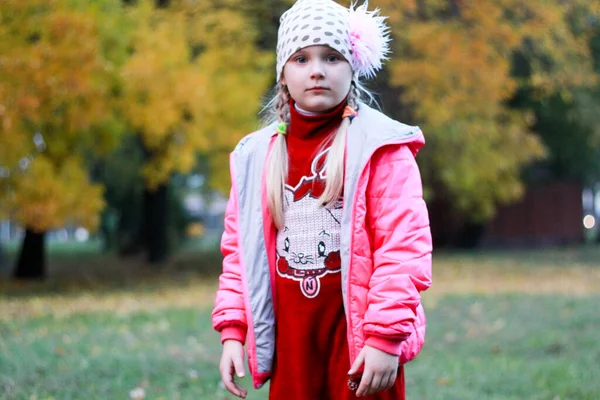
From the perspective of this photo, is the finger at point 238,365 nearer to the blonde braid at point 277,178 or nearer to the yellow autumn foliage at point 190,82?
the blonde braid at point 277,178

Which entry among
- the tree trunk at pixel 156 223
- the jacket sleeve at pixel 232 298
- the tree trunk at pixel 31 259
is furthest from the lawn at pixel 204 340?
the tree trunk at pixel 156 223

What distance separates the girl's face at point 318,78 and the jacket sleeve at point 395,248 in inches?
9.1

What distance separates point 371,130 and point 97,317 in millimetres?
7117

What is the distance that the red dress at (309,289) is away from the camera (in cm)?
233

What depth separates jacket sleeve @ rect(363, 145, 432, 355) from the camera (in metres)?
2.13

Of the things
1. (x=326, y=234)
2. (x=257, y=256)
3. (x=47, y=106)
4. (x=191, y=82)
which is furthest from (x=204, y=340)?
(x=191, y=82)

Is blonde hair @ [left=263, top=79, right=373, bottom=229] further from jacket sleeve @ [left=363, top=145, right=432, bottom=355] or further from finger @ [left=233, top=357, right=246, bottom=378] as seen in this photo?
finger @ [left=233, top=357, right=246, bottom=378]

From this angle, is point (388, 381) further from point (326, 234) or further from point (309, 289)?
point (326, 234)

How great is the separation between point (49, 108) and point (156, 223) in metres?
8.43

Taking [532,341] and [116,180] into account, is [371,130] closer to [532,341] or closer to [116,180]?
[532,341]

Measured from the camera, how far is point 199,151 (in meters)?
13.4

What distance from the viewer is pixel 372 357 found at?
2.14m

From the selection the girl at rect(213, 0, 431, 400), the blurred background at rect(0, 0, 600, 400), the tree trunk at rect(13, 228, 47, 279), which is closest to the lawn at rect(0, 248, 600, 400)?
the blurred background at rect(0, 0, 600, 400)

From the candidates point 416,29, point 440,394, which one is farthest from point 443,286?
point 440,394
